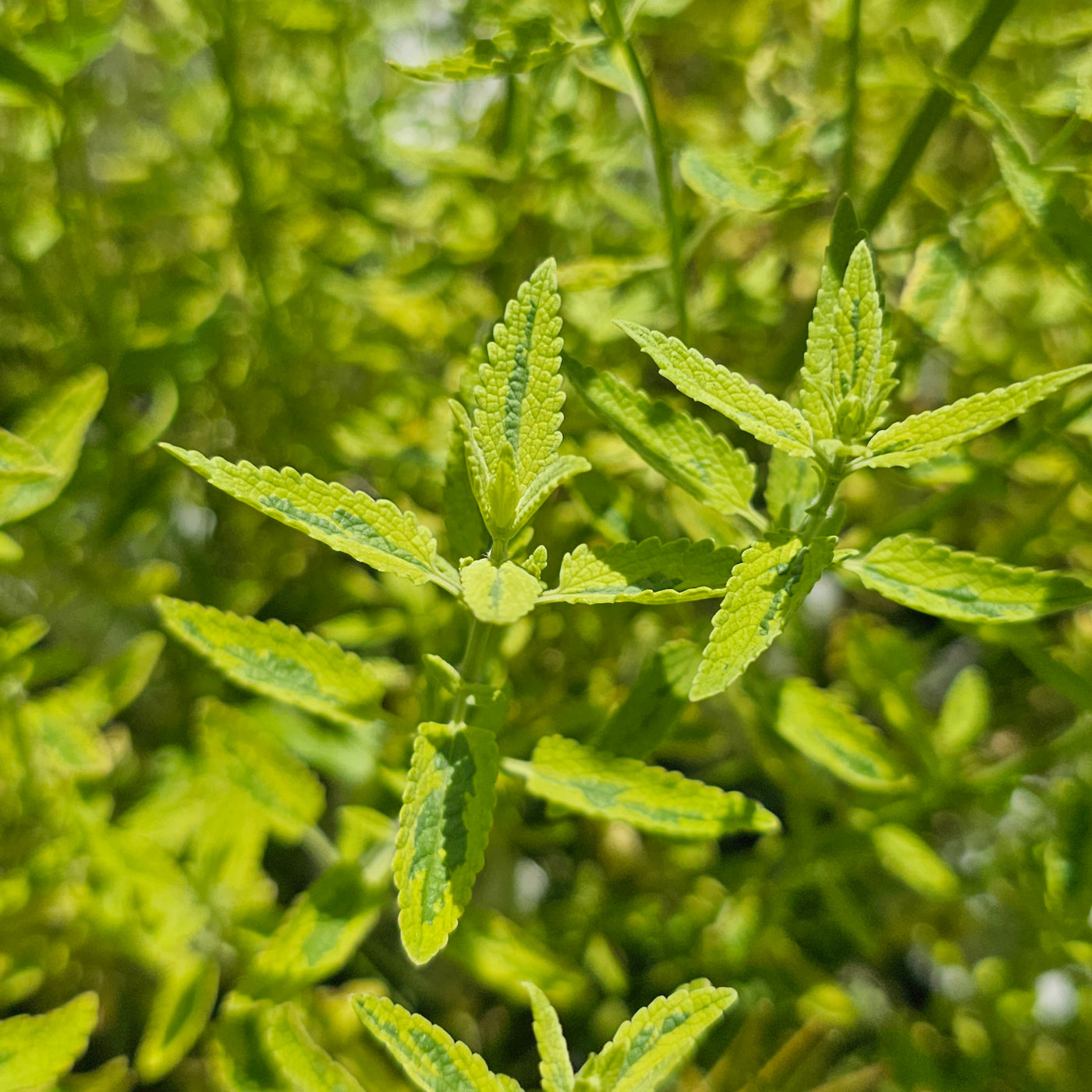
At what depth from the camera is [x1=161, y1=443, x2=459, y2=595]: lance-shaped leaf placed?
63 centimetres

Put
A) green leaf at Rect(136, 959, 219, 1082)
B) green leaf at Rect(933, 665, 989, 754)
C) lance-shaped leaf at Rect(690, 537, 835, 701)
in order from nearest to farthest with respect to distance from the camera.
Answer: lance-shaped leaf at Rect(690, 537, 835, 701)
green leaf at Rect(136, 959, 219, 1082)
green leaf at Rect(933, 665, 989, 754)

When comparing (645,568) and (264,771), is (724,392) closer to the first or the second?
(645,568)

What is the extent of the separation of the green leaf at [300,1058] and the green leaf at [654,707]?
31cm

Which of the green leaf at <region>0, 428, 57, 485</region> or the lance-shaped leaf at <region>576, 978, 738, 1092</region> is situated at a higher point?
the green leaf at <region>0, 428, 57, 485</region>

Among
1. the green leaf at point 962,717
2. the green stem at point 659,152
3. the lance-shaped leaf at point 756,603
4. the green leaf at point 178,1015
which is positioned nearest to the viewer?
the lance-shaped leaf at point 756,603

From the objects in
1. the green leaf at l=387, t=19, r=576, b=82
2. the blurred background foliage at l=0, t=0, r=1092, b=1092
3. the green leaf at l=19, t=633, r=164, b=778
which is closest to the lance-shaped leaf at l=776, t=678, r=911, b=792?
the blurred background foliage at l=0, t=0, r=1092, b=1092

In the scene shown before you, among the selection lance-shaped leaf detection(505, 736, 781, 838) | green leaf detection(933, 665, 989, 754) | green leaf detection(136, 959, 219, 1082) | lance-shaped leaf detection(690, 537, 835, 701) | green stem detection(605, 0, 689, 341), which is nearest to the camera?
lance-shaped leaf detection(690, 537, 835, 701)

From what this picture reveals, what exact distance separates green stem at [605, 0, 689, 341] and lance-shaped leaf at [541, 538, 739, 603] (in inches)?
13.6

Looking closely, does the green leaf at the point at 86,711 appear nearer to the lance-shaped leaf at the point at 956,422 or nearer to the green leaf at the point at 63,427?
the green leaf at the point at 63,427

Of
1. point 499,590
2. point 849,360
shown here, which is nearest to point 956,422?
point 849,360

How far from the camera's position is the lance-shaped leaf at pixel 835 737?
3.07ft

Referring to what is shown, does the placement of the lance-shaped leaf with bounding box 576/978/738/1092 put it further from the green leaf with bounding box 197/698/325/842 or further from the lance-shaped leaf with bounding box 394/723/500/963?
the green leaf with bounding box 197/698/325/842

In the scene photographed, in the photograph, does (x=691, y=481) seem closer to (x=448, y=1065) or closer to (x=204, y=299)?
(x=448, y=1065)

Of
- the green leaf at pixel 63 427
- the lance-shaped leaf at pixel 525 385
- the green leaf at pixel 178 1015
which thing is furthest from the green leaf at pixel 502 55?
the green leaf at pixel 178 1015
